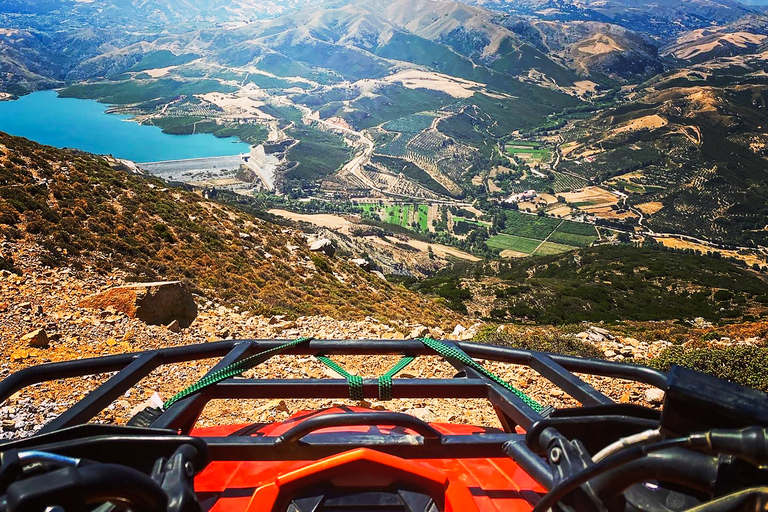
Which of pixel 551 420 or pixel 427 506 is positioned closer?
pixel 427 506

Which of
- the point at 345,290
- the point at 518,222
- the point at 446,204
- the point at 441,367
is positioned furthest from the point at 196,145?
the point at 441,367

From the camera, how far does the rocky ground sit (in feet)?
14.9

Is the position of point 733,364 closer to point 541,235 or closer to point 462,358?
point 462,358

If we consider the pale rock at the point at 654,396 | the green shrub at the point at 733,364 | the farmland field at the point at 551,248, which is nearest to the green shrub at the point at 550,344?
the green shrub at the point at 733,364

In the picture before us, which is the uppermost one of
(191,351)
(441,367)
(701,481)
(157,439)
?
(701,481)

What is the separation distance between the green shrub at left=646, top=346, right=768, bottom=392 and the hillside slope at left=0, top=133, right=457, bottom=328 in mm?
6836

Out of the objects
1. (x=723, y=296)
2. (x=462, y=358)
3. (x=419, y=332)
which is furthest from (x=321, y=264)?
(x=723, y=296)

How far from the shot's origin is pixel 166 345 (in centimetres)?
655

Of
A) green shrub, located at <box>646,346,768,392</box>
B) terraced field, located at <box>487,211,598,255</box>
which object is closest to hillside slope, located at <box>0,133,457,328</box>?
green shrub, located at <box>646,346,768,392</box>

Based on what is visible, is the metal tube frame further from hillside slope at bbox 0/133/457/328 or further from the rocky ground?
hillside slope at bbox 0/133/457/328

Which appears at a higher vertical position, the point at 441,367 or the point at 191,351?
the point at 191,351

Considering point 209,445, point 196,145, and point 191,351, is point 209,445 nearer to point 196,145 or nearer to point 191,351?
point 191,351

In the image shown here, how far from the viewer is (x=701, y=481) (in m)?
1.03

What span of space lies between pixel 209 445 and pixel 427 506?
863 mm
